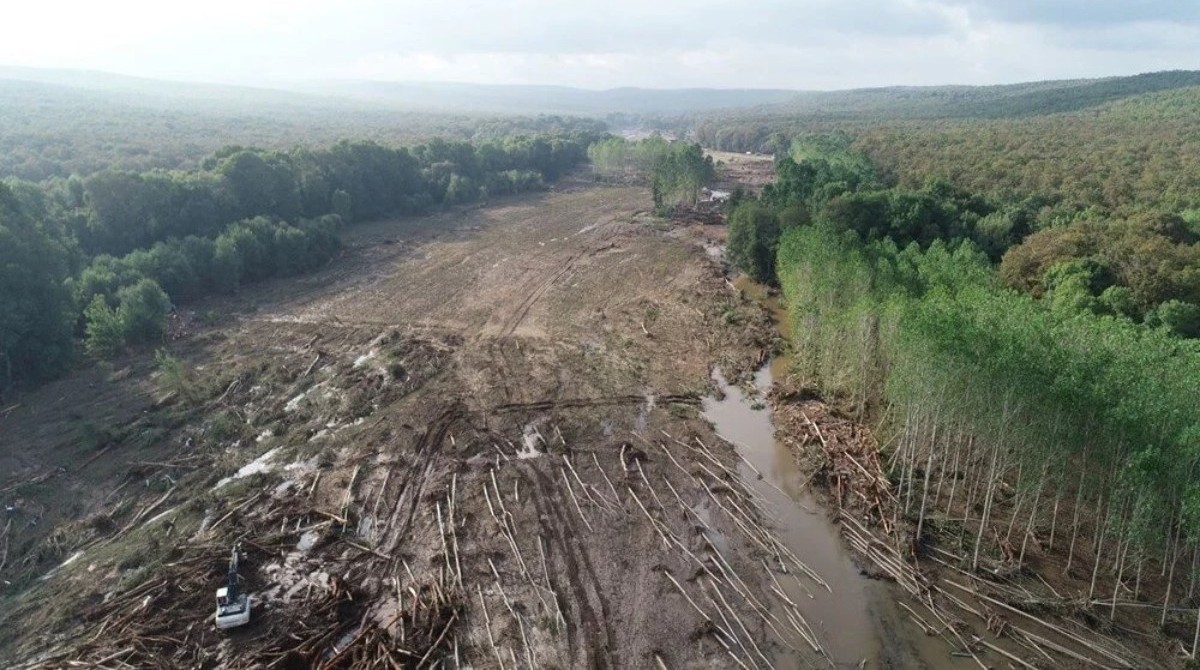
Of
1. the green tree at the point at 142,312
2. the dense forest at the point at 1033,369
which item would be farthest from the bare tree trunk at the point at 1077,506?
the green tree at the point at 142,312

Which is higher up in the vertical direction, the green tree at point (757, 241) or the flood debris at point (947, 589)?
the green tree at point (757, 241)

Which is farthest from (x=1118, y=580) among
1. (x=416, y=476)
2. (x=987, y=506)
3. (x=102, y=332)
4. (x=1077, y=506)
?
(x=102, y=332)

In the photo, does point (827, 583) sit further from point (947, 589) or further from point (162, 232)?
point (162, 232)

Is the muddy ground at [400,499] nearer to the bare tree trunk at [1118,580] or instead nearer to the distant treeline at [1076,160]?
the bare tree trunk at [1118,580]

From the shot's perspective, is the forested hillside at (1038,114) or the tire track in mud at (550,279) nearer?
the tire track in mud at (550,279)

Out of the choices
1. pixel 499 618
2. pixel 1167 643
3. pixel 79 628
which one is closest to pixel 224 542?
pixel 79 628

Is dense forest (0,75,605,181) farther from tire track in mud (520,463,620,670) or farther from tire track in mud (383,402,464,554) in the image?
tire track in mud (520,463,620,670)
